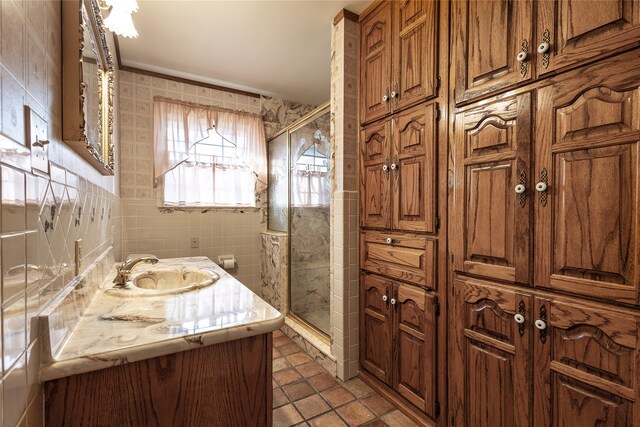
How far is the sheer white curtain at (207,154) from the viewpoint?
2.75 m

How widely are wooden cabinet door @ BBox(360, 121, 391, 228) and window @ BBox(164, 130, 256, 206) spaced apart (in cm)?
161

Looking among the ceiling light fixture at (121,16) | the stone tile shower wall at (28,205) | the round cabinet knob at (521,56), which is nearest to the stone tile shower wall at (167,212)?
the ceiling light fixture at (121,16)

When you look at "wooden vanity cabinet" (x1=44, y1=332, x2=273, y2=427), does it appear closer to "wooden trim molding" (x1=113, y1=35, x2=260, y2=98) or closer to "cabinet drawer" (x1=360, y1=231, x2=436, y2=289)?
"cabinet drawer" (x1=360, y1=231, x2=436, y2=289)

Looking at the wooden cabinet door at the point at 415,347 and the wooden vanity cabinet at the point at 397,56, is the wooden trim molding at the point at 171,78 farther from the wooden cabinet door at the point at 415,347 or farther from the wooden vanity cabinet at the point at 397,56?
the wooden cabinet door at the point at 415,347

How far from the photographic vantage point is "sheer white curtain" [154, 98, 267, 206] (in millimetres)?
2750

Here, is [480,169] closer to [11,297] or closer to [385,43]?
[385,43]

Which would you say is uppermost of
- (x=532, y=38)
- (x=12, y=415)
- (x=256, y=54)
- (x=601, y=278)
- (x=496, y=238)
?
(x=256, y=54)

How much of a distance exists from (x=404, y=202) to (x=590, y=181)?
767 mm

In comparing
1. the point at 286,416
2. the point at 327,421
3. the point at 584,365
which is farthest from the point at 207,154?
the point at 584,365

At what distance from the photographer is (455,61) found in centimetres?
136

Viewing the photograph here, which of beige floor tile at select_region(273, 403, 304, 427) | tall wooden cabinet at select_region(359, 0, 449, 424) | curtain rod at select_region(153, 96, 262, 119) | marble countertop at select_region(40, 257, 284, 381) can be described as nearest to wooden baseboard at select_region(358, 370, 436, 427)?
tall wooden cabinet at select_region(359, 0, 449, 424)

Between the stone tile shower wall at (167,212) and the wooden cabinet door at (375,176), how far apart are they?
5.31 ft

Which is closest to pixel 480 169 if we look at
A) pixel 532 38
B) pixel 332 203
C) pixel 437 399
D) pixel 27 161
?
pixel 532 38

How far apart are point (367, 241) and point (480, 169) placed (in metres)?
0.80
